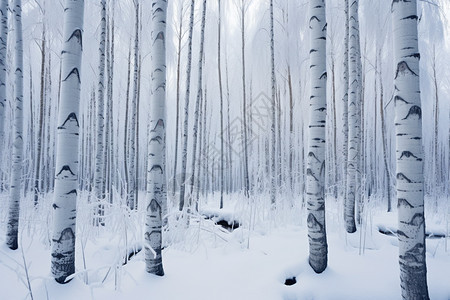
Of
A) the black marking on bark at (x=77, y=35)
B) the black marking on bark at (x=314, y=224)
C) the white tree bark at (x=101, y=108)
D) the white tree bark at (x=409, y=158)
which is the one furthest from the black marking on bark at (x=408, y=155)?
the white tree bark at (x=101, y=108)

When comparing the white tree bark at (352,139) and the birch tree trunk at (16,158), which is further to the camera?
the white tree bark at (352,139)

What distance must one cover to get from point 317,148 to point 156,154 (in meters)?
1.58

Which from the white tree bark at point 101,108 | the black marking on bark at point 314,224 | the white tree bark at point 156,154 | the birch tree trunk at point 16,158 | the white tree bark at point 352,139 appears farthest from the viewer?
the white tree bark at point 101,108

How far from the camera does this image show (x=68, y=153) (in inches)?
81.6

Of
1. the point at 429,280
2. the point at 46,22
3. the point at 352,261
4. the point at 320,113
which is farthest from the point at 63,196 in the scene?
the point at 46,22

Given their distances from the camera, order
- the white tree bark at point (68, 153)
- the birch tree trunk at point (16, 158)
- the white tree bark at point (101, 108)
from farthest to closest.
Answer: the white tree bark at point (101, 108), the birch tree trunk at point (16, 158), the white tree bark at point (68, 153)

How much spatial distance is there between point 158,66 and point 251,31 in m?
8.20

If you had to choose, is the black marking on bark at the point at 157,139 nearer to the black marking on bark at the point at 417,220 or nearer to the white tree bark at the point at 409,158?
the white tree bark at the point at 409,158

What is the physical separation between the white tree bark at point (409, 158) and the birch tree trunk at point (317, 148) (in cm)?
66

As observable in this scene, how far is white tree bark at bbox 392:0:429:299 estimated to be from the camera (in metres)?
A: 1.93

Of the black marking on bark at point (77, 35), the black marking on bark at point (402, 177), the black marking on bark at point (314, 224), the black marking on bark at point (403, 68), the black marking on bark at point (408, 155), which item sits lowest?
the black marking on bark at point (314, 224)

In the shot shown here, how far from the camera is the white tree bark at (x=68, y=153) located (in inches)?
80.2

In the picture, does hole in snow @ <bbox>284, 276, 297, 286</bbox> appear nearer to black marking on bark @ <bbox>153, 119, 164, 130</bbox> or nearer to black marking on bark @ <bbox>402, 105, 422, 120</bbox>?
black marking on bark @ <bbox>402, 105, 422, 120</bbox>

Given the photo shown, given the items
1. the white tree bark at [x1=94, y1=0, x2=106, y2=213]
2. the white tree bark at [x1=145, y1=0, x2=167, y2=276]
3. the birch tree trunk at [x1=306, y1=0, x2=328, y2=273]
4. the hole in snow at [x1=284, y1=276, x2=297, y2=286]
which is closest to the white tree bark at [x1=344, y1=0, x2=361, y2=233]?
the birch tree trunk at [x1=306, y1=0, x2=328, y2=273]
